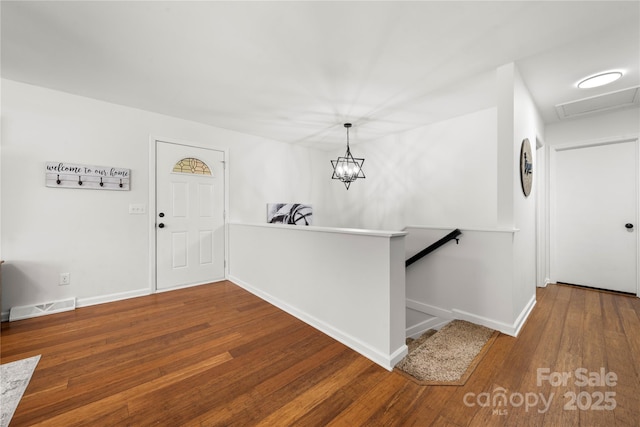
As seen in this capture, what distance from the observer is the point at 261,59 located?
7.21 feet

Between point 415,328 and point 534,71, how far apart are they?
2971 millimetres

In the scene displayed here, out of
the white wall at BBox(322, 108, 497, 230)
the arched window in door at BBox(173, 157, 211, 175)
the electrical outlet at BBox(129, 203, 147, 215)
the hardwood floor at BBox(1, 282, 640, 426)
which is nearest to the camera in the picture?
the hardwood floor at BBox(1, 282, 640, 426)

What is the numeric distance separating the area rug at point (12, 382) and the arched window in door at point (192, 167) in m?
2.43

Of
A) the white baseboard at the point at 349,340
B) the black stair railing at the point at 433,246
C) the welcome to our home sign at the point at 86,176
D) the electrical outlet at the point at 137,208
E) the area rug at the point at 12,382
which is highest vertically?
the welcome to our home sign at the point at 86,176

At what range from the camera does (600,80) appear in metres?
2.53

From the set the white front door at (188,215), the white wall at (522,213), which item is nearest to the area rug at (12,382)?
the white front door at (188,215)

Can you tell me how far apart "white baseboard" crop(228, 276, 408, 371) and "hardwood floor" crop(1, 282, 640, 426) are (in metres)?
0.07

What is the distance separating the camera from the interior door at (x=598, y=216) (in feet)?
10.7

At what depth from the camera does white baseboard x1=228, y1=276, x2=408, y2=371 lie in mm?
1754

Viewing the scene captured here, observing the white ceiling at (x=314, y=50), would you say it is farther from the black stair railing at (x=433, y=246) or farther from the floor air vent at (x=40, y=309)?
the floor air vent at (x=40, y=309)

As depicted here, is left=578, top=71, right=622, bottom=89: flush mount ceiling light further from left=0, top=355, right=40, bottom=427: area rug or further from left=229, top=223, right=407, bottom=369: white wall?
left=0, top=355, right=40, bottom=427: area rug

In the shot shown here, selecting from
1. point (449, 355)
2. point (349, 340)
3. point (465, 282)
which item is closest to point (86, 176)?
point (349, 340)

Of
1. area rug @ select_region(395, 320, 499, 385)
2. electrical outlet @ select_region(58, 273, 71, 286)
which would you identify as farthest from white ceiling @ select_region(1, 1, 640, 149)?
area rug @ select_region(395, 320, 499, 385)

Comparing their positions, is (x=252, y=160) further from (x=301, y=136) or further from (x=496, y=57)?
(x=496, y=57)
